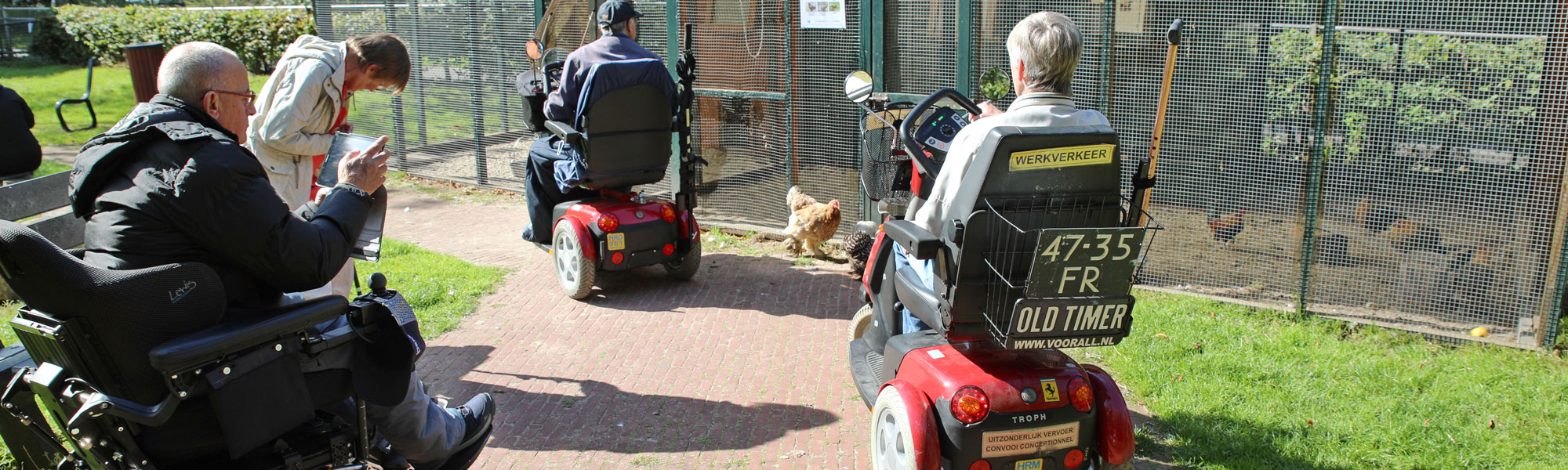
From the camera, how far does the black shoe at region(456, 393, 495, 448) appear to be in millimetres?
3572

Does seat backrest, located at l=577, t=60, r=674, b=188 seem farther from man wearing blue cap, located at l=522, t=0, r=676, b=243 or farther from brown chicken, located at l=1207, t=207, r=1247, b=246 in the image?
brown chicken, located at l=1207, t=207, r=1247, b=246

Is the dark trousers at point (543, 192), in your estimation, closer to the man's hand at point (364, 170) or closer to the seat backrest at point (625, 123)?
the seat backrest at point (625, 123)

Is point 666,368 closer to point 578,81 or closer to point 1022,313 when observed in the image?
point 578,81

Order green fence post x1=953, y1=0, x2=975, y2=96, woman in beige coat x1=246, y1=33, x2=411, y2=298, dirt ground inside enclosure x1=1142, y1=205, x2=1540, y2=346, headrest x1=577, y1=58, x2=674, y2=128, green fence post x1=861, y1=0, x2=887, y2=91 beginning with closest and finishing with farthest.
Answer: woman in beige coat x1=246, y1=33, x2=411, y2=298 → dirt ground inside enclosure x1=1142, y1=205, x2=1540, y2=346 → headrest x1=577, y1=58, x2=674, y2=128 → green fence post x1=953, y1=0, x2=975, y2=96 → green fence post x1=861, y1=0, x2=887, y2=91

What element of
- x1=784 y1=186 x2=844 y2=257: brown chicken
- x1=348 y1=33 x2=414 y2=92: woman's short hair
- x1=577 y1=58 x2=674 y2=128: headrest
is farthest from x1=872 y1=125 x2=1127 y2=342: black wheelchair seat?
x1=784 y1=186 x2=844 y2=257: brown chicken

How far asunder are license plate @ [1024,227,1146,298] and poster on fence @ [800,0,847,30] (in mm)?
4664

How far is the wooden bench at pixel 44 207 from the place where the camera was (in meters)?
5.71

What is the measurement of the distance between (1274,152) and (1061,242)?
12.0ft

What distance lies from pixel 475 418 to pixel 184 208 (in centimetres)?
141

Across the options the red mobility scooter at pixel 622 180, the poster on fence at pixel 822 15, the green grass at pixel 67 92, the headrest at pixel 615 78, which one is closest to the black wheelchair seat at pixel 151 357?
the headrest at pixel 615 78

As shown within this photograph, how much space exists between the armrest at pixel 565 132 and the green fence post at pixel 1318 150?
4.32 meters

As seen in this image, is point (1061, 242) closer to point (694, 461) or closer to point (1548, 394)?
point (694, 461)

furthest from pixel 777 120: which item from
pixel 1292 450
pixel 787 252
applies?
pixel 1292 450

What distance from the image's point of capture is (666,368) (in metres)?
5.05
